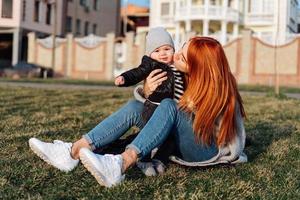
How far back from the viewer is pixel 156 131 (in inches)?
131

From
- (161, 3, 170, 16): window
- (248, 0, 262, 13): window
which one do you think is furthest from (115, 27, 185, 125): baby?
(161, 3, 170, 16): window

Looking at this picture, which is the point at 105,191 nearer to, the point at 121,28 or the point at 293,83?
the point at 293,83

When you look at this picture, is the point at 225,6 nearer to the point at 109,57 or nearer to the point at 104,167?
the point at 109,57

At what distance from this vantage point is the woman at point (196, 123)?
132 inches

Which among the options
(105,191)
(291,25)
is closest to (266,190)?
(105,191)

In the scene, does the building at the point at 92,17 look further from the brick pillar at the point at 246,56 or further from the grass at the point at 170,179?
the grass at the point at 170,179

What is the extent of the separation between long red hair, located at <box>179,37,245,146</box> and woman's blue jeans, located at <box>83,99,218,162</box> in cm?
7

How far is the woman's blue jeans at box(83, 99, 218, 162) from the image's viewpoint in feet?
10.9

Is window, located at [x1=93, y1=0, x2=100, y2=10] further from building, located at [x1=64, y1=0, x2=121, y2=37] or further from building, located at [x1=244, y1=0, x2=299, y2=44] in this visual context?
building, located at [x1=244, y1=0, x2=299, y2=44]

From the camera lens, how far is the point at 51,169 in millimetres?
3643

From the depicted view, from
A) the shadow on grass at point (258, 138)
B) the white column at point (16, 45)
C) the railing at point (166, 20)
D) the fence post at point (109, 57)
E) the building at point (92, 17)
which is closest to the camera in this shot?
the shadow on grass at point (258, 138)

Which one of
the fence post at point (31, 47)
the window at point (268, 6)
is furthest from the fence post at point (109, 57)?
the window at point (268, 6)

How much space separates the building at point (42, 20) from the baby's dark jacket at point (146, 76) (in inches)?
1227

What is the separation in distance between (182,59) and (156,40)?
0.43 metres
